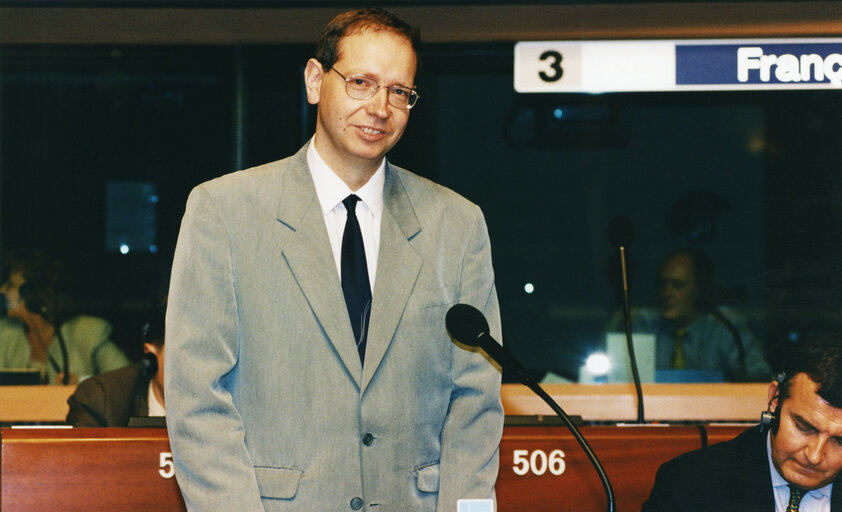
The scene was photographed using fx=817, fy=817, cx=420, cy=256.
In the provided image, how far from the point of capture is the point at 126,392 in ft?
8.86

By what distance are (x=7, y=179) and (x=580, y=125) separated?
224 cm

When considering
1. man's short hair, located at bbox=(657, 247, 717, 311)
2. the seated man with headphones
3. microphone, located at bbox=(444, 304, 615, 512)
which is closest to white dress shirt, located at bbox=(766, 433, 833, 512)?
the seated man with headphones

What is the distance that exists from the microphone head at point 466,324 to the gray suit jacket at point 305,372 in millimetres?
69

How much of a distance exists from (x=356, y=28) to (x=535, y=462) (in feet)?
3.28

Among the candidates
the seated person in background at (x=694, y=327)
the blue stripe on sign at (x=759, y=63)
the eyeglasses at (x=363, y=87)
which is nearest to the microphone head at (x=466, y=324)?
the eyeglasses at (x=363, y=87)

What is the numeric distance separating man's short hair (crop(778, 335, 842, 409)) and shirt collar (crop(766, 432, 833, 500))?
100 mm

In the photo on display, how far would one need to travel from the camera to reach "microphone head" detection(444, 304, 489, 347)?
1335 millimetres

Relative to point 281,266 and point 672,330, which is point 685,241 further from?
point 281,266

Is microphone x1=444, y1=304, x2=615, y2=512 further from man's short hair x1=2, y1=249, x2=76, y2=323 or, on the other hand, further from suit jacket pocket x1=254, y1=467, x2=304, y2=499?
man's short hair x1=2, y1=249, x2=76, y2=323

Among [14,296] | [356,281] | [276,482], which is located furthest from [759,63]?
[14,296]

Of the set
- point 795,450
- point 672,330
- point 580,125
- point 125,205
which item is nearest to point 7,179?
point 125,205

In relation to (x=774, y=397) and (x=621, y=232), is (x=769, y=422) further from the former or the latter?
(x=621, y=232)

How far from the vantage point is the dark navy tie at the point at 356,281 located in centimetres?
140

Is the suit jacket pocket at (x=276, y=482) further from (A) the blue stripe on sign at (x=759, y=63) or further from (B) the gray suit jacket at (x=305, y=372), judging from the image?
(A) the blue stripe on sign at (x=759, y=63)
